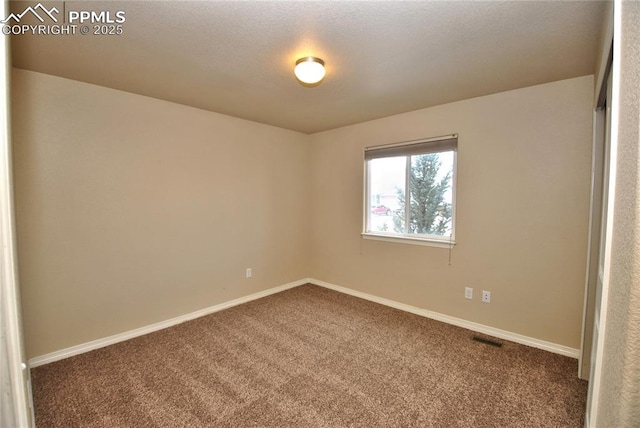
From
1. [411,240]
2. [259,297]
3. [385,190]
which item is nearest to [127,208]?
[259,297]

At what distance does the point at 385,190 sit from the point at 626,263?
9.98ft

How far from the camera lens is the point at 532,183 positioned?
2.59m

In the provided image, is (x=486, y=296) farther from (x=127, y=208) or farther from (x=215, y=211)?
(x=127, y=208)

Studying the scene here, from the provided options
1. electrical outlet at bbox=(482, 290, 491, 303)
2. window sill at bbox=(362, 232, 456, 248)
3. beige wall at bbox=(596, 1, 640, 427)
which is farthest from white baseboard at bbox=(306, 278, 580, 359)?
beige wall at bbox=(596, 1, 640, 427)

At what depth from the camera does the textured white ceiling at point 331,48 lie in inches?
61.5

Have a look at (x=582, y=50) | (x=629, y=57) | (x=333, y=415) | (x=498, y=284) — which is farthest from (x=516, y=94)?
(x=333, y=415)

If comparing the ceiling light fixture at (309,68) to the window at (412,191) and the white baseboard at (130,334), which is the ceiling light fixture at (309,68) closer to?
the window at (412,191)

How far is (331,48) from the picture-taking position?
6.36 feet

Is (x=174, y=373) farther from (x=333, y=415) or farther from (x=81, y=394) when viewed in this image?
(x=333, y=415)

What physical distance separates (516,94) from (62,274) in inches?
167

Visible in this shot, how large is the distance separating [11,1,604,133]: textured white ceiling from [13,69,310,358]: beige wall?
0.30 m

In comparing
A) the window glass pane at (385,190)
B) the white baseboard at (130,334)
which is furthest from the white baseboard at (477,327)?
the white baseboard at (130,334)

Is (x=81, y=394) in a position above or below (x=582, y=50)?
below

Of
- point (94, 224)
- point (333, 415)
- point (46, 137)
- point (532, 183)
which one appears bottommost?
point (333, 415)
